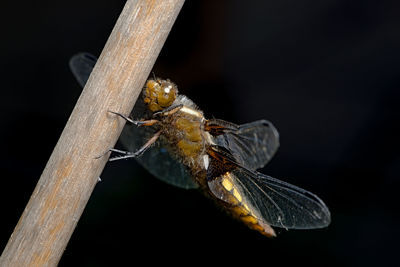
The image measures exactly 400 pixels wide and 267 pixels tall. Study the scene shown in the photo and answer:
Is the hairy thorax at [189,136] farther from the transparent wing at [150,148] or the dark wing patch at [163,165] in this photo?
the dark wing patch at [163,165]

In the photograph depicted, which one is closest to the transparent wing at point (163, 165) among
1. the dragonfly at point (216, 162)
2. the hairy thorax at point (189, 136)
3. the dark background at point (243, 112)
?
the dragonfly at point (216, 162)

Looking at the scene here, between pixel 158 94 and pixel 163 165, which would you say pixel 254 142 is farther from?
pixel 158 94

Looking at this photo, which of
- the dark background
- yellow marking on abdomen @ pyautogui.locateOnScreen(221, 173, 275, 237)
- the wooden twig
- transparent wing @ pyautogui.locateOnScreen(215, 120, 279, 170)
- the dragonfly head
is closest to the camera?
the wooden twig

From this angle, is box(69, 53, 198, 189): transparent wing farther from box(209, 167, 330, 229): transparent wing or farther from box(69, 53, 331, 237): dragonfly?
box(209, 167, 330, 229): transparent wing

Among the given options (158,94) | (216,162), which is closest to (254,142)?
(216,162)

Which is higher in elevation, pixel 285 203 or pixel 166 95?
pixel 166 95

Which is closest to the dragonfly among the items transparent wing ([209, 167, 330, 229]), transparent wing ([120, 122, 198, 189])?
transparent wing ([209, 167, 330, 229])

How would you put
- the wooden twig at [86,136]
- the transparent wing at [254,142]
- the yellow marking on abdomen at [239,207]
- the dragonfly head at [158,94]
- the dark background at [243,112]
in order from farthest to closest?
the dark background at [243,112] < the transparent wing at [254,142] < the yellow marking on abdomen at [239,207] < the dragonfly head at [158,94] < the wooden twig at [86,136]
